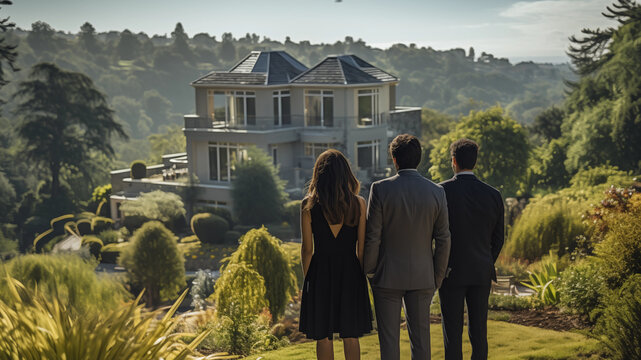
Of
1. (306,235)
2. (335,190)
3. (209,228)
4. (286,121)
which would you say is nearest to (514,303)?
(306,235)

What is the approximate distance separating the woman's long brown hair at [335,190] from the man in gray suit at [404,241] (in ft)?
0.58

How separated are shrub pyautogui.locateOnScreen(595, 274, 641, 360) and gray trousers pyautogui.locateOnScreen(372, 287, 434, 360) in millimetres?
2661

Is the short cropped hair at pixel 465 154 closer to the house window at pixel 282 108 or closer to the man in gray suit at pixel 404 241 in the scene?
the man in gray suit at pixel 404 241

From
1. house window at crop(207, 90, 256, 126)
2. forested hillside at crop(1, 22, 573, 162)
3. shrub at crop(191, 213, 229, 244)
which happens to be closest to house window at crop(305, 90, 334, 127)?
house window at crop(207, 90, 256, 126)

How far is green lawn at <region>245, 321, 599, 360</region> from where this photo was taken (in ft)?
25.8

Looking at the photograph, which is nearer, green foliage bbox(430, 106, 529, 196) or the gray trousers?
the gray trousers

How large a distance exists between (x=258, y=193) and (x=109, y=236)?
7.38 metres

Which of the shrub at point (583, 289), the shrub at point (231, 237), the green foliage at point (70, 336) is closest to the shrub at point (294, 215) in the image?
the shrub at point (231, 237)

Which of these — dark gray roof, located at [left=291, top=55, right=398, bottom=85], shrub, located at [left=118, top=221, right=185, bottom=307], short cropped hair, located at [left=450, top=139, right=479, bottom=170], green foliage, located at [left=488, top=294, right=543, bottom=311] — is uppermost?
dark gray roof, located at [left=291, top=55, right=398, bottom=85]

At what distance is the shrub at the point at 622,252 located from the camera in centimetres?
880

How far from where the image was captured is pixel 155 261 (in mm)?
21812

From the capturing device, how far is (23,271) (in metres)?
14.2

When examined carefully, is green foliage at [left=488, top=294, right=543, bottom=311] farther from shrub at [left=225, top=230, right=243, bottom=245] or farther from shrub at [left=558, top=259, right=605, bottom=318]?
shrub at [left=225, top=230, right=243, bottom=245]

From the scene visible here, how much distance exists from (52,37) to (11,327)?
122590 mm
